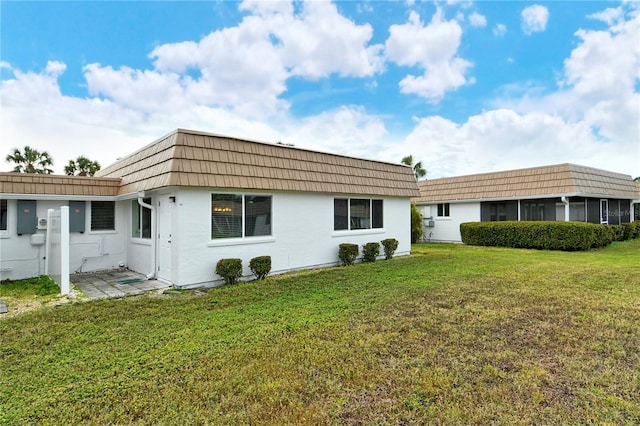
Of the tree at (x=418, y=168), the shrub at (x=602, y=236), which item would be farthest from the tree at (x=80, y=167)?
the shrub at (x=602, y=236)

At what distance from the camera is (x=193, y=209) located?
23.9 ft

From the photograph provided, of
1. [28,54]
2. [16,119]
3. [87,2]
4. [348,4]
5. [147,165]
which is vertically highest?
[348,4]

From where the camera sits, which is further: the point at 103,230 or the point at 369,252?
the point at 369,252

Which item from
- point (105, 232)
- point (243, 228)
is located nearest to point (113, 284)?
point (105, 232)

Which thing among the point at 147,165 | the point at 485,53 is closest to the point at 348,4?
the point at 485,53

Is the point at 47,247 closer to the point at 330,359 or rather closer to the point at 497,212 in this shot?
the point at 330,359

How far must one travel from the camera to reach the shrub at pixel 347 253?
1018 centimetres

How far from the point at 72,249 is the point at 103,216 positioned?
1166 millimetres

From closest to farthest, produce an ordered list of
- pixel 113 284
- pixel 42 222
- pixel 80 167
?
pixel 113 284 < pixel 42 222 < pixel 80 167

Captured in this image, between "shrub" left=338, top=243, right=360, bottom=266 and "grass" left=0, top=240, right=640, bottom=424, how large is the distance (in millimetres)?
3701

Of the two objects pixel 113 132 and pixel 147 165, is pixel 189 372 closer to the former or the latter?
pixel 147 165

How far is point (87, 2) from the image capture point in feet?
30.0

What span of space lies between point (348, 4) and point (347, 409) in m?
12.4

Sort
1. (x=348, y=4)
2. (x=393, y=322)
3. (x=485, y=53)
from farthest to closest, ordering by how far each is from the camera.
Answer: (x=485, y=53)
(x=348, y=4)
(x=393, y=322)
